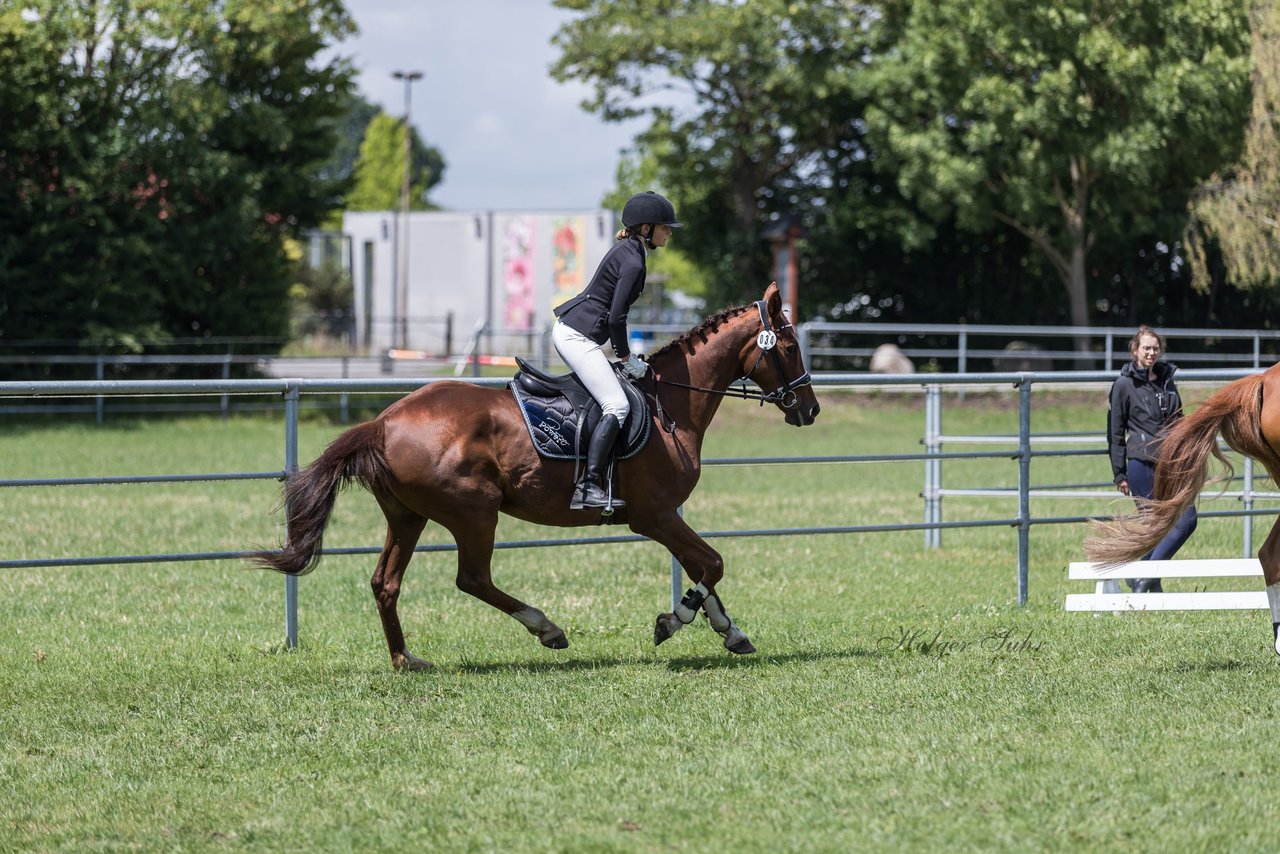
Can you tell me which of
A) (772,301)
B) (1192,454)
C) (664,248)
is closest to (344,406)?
(772,301)

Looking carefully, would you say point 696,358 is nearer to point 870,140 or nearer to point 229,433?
point 229,433

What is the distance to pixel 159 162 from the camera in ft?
101

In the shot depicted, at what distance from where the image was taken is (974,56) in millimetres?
32969

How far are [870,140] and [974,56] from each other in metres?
3.33

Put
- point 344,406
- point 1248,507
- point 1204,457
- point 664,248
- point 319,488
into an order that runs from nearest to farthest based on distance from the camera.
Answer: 1. point 319,488
2. point 1204,457
3. point 1248,507
4. point 344,406
5. point 664,248

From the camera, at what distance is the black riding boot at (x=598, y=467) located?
7785 millimetres

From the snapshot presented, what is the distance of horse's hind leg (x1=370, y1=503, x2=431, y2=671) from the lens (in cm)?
807

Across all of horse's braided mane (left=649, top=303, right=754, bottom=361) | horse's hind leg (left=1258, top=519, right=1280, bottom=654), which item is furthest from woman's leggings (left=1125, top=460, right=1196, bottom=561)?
horse's braided mane (left=649, top=303, right=754, bottom=361)

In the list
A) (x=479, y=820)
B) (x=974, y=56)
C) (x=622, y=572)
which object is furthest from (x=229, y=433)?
(x=479, y=820)

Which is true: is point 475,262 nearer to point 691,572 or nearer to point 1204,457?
point 691,572

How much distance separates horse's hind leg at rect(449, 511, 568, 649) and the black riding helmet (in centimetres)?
173

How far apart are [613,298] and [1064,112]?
85.2 feet

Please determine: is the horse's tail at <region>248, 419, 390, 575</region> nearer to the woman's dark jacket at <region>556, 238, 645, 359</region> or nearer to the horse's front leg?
the woman's dark jacket at <region>556, 238, 645, 359</region>

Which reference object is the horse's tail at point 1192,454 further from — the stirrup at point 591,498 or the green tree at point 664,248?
the green tree at point 664,248
